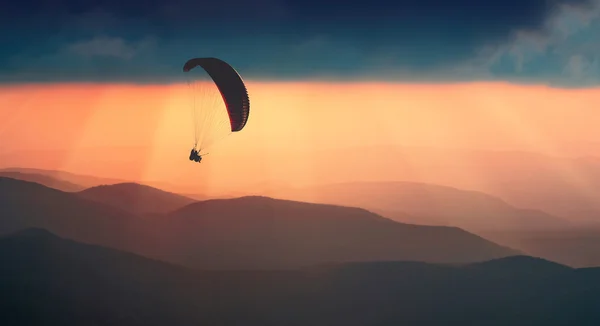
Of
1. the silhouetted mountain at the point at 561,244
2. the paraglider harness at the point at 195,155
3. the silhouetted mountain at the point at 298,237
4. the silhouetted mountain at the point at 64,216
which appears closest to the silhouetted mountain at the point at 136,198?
Result: the silhouetted mountain at the point at 64,216

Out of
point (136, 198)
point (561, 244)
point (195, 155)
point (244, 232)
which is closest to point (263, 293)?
point (244, 232)

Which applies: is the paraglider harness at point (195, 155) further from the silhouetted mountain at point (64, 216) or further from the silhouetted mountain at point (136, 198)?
the silhouetted mountain at point (136, 198)

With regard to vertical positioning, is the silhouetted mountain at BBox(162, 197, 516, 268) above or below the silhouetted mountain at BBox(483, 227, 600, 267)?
below

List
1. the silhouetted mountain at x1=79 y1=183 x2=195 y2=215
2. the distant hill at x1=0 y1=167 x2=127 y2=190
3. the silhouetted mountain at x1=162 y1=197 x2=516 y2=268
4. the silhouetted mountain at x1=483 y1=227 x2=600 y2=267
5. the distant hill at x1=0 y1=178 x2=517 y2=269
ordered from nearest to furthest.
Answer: the distant hill at x1=0 y1=178 x2=517 y2=269 → the silhouetted mountain at x1=162 y1=197 x2=516 y2=268 → the silhouetted mountain at x1=483 y1=227 x2=600 y2=267 → the silhouetted mountain at x1=79 y1=183 x2=195 y2=215 → the distant hill at x1=0 y1=167 x2=127 y2=190

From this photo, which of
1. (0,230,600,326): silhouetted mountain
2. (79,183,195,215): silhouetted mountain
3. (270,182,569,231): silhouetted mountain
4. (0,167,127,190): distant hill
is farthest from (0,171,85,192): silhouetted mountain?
(270,182,569,231): silhouetted mountain

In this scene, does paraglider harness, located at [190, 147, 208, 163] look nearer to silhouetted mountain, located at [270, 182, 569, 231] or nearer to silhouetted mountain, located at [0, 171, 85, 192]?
silhouetted mountain, located at [270, 182, 569, 231]

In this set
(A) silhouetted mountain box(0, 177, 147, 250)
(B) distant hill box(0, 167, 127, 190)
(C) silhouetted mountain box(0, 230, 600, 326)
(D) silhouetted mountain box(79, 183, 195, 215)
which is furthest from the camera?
(B) distant hill box(0, 167, 127, 190)
